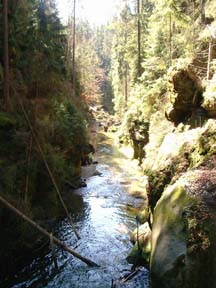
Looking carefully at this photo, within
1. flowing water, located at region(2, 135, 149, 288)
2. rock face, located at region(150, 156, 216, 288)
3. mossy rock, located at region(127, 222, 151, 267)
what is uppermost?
rock face, located at region(150, 156, 216, 288)

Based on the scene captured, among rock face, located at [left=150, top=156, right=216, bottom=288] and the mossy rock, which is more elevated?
rock face, located at [left=150, top=156, right=216, bottom=288]

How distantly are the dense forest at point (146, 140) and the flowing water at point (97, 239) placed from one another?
60 cm

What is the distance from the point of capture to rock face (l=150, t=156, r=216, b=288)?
658cm

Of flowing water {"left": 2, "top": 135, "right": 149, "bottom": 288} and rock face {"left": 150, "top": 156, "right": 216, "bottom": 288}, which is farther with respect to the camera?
flowing water {"left": 2, "top": 135, "right": 149, "bottom": 288}

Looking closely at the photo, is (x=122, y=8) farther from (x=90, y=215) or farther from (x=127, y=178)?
(x=90, y=215)

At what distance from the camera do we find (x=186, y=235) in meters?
7.00

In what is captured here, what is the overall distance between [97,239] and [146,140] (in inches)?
518

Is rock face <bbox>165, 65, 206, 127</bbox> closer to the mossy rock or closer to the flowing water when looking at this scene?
the flowing water

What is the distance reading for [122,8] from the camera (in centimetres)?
3662

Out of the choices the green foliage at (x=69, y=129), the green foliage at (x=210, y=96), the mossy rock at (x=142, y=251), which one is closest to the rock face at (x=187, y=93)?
the green foliage at (x=210, y=96)

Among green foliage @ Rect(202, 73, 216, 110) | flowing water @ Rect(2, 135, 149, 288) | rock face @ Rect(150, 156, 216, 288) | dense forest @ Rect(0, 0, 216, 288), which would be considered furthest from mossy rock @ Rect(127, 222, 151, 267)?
green foliage @ Rect(202, 73, 216, 110)

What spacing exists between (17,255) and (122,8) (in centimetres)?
3268

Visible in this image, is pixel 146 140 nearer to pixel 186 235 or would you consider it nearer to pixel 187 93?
pixel 187 93

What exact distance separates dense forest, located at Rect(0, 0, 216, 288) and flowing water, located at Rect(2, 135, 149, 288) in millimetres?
Result: 596
